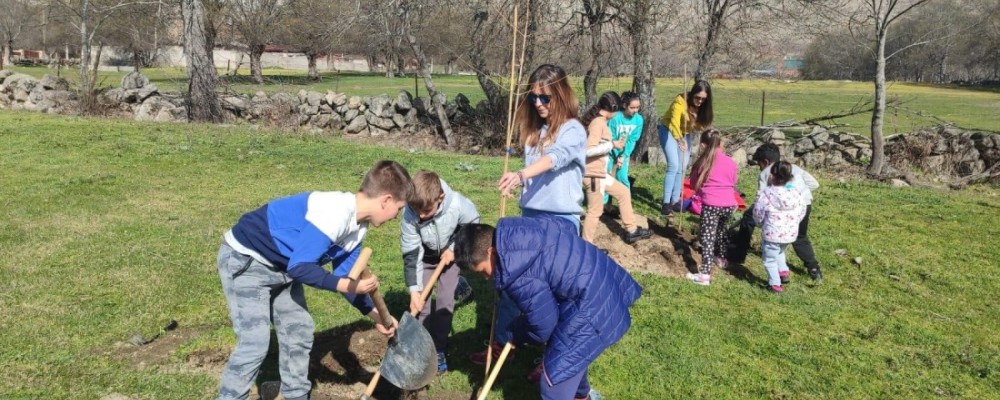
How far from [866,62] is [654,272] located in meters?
34.7

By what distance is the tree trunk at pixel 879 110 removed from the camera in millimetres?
10852

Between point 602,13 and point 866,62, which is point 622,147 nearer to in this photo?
point 602,13

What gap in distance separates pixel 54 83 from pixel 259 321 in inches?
741

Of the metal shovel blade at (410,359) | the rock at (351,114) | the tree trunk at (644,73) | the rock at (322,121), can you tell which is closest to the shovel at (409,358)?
the metal shovel blade at (410,359)

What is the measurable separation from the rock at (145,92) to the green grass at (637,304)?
7711mm

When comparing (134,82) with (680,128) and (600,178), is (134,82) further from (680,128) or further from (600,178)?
→ (600,178)

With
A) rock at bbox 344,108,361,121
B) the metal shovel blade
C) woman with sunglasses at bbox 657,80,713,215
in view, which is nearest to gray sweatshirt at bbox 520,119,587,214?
the metal shovel blade

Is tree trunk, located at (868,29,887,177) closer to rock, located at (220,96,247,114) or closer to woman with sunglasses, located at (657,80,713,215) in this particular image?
woman with sunglasses, located at (657,80,713,215)

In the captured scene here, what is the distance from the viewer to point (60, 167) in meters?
10.1

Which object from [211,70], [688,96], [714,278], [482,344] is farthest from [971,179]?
[211,70]

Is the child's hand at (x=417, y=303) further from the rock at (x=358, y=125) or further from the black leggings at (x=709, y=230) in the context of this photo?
the rock at (x=358, y=125)

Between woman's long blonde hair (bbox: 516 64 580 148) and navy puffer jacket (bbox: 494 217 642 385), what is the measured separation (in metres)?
0.87

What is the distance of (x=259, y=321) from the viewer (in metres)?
3.32

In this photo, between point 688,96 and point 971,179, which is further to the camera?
point 971,179
